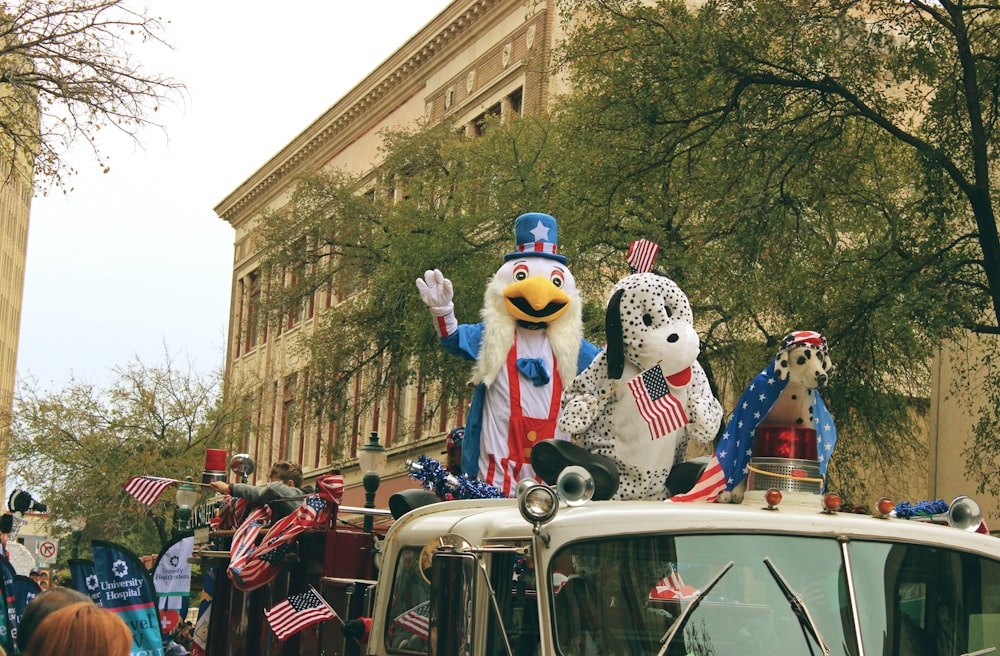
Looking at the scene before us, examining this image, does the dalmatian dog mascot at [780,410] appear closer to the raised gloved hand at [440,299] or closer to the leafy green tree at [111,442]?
the raised gloved hand at [440,299]

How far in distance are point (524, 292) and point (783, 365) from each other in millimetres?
2915

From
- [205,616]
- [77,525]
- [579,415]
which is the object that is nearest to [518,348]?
[579,415]

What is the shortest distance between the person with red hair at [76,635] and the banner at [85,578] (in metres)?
3.50

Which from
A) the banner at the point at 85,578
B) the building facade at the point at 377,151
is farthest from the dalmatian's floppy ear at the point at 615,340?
the building facade at the point at 377,151

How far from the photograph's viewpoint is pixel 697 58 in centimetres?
1741

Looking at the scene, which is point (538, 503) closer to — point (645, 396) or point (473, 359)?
point (645, 396)

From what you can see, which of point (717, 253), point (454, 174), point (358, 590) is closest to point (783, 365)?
point (358, 590)

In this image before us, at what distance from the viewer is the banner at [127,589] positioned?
7613 mm

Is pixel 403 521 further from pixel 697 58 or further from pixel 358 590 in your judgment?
pixel 697 58

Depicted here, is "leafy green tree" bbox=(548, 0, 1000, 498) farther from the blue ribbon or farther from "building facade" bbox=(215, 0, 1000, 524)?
the blue ribbon

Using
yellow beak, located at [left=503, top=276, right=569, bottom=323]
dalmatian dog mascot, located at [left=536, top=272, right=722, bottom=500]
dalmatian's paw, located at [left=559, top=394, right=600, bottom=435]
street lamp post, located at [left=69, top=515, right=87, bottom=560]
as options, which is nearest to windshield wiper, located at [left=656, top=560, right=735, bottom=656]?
dalmatian dog mascot, located at [left=536, top=272, right=722, bottom=500]

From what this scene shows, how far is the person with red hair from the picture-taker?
4105 millimetres

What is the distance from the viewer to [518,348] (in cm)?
951

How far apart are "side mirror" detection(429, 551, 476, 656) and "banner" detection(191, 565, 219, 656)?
3902 mm
